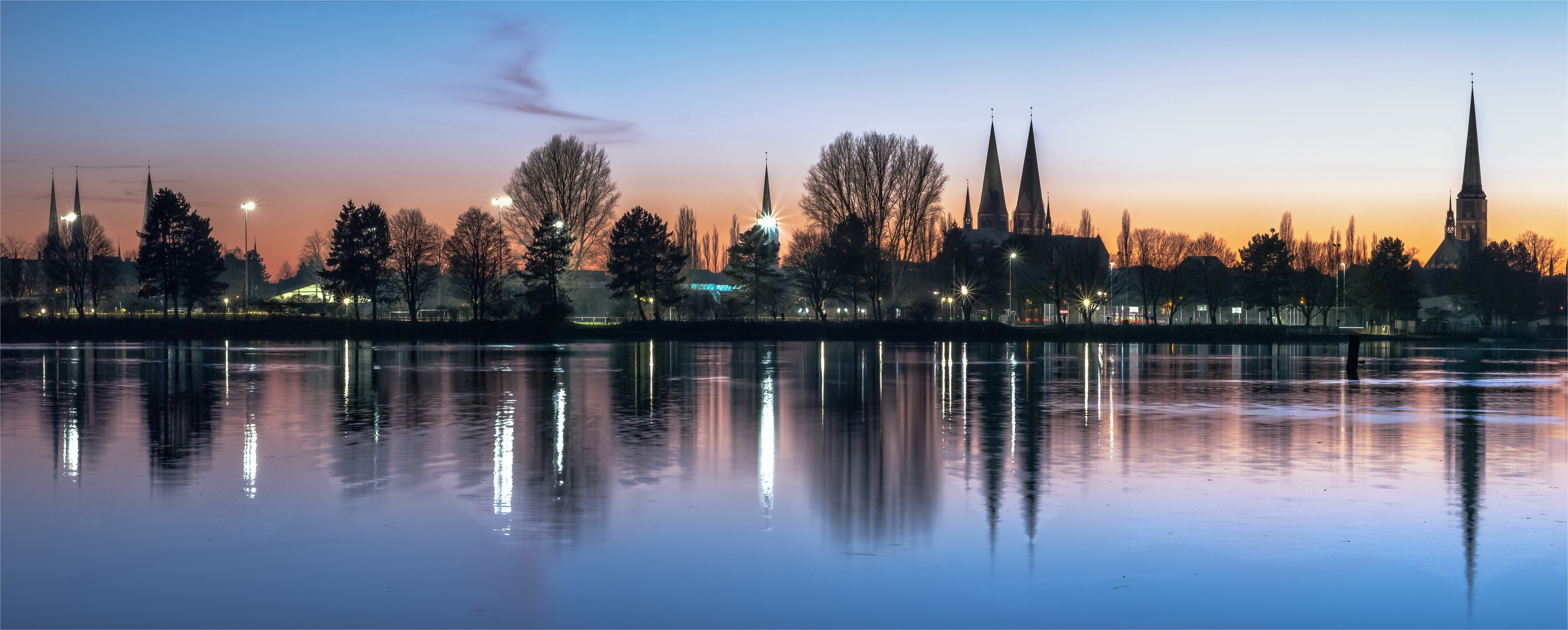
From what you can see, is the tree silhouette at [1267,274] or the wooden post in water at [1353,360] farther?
the tree silhouette at [1267,274]

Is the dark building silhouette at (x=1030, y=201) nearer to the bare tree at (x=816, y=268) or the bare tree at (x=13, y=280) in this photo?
the bare tree at (x=816, y=268)

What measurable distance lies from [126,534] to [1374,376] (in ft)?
117

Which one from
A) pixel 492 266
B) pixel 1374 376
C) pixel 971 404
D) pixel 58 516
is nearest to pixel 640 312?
pixel 492 266

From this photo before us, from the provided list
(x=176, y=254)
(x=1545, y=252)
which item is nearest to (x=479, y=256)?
(x=176, y=254)

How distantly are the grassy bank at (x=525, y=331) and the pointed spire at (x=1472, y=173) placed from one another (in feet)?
→ 372

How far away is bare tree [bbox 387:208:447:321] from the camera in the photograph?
299 ft

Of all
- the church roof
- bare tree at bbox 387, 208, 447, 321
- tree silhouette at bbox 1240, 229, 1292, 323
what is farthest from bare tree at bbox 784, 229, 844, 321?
the church roof

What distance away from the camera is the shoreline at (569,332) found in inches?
2746

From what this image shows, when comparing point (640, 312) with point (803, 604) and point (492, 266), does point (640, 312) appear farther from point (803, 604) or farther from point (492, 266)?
point (803, 604)

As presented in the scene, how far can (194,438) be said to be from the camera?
1702 centimetres

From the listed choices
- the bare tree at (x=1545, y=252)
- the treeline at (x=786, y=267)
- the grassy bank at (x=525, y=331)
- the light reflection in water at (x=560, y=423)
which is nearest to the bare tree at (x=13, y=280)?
the treeline at (x=786, y=267)

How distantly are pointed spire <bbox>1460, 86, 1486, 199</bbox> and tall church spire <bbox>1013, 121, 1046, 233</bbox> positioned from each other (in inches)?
2669

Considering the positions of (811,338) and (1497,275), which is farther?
(1497,275)

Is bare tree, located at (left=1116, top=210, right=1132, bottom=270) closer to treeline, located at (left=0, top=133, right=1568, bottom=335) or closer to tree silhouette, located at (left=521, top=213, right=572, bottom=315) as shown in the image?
treeline, located at (left=0, top=133, right=1568, bottom=335)
